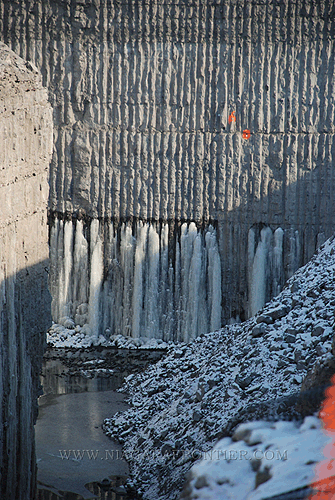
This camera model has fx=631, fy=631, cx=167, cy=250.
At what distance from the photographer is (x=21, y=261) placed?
494 centimetres

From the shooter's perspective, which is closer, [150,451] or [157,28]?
[150,451]

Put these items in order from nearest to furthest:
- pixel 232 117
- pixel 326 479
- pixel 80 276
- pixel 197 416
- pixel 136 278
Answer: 1. pixel 326 479
2. pixel 197 416
3. pixel 232 117
4. pixel 136 278
5. pixel 80 276

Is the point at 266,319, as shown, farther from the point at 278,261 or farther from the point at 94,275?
the point at 94,275

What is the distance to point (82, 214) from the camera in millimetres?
10633

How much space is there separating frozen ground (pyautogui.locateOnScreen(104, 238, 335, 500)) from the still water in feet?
0.76

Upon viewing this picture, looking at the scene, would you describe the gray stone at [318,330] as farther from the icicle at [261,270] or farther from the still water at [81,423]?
the icicle at [261,270]

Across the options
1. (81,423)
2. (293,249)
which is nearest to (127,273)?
(293,249)

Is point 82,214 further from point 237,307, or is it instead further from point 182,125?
point 237,307

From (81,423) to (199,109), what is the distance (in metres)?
5.32

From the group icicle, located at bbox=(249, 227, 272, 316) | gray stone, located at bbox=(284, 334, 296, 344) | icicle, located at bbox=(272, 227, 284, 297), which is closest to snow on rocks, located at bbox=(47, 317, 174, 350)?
icicle, located at bbox=(249, 227, 272, 316)

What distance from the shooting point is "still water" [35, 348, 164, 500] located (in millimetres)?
6125

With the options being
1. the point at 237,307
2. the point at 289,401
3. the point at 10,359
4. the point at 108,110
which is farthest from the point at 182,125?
the point at 289,401

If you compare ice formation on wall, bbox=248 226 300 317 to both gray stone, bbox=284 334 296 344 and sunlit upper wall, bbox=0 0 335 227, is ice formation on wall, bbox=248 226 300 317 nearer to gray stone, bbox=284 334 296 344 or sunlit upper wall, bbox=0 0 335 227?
sunlit upper wall, bbox=0 0 335 227

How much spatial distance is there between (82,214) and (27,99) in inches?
224
